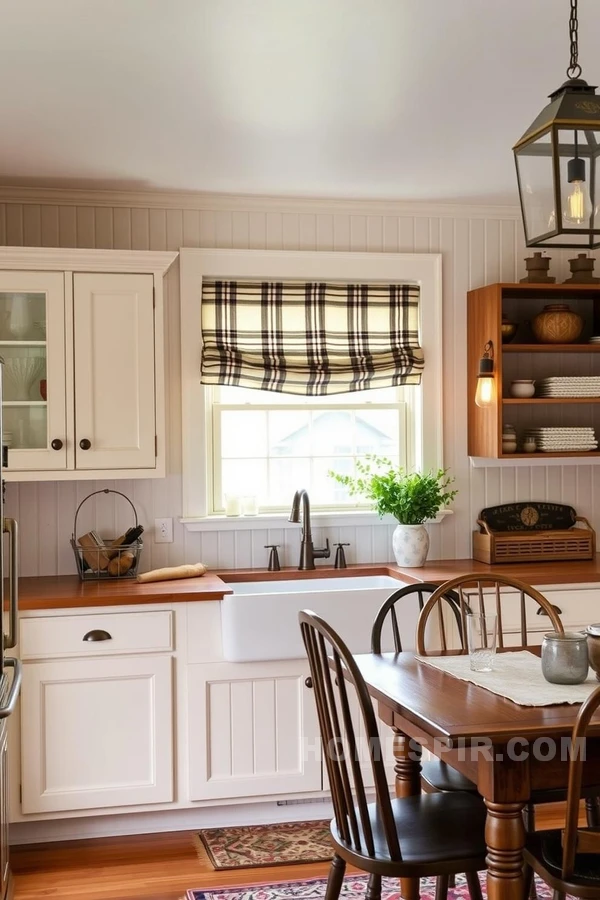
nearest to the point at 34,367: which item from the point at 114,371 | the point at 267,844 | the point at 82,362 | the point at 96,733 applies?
the point at 82,362

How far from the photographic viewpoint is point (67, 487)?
4125mm

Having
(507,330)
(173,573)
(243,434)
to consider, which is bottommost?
(173,573)

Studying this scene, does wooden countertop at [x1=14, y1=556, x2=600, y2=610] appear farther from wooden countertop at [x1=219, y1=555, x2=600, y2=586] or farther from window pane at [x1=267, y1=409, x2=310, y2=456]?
window pane at [x1=267, y1=409, x2=310, y2=456]

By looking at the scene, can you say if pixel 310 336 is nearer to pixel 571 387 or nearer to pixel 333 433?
pixel 333 433

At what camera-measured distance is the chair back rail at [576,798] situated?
1.92m

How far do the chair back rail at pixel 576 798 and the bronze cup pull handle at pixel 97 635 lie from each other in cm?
204

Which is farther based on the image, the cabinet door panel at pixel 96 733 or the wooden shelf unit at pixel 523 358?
the wooden shelf unit at pixel 523 358

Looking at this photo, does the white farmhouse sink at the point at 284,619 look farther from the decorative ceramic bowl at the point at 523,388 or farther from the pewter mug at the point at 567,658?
the pewter mug at the point at 567,658

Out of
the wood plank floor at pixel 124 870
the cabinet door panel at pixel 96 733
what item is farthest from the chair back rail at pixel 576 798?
the cabinet door panel at pixel 96 733

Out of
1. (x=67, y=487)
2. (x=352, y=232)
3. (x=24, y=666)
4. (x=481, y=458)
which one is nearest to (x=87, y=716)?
(x=24, y=666)

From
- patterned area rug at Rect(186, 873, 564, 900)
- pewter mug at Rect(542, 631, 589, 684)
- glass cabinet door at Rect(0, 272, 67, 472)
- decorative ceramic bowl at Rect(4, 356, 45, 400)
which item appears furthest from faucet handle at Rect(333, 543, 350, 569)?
pewter mug at Rect(542, 631, 589, 684)

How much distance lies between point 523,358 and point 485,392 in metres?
0.40

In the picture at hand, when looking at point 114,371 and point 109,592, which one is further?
point 114,371

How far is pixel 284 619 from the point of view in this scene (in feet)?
12.1
